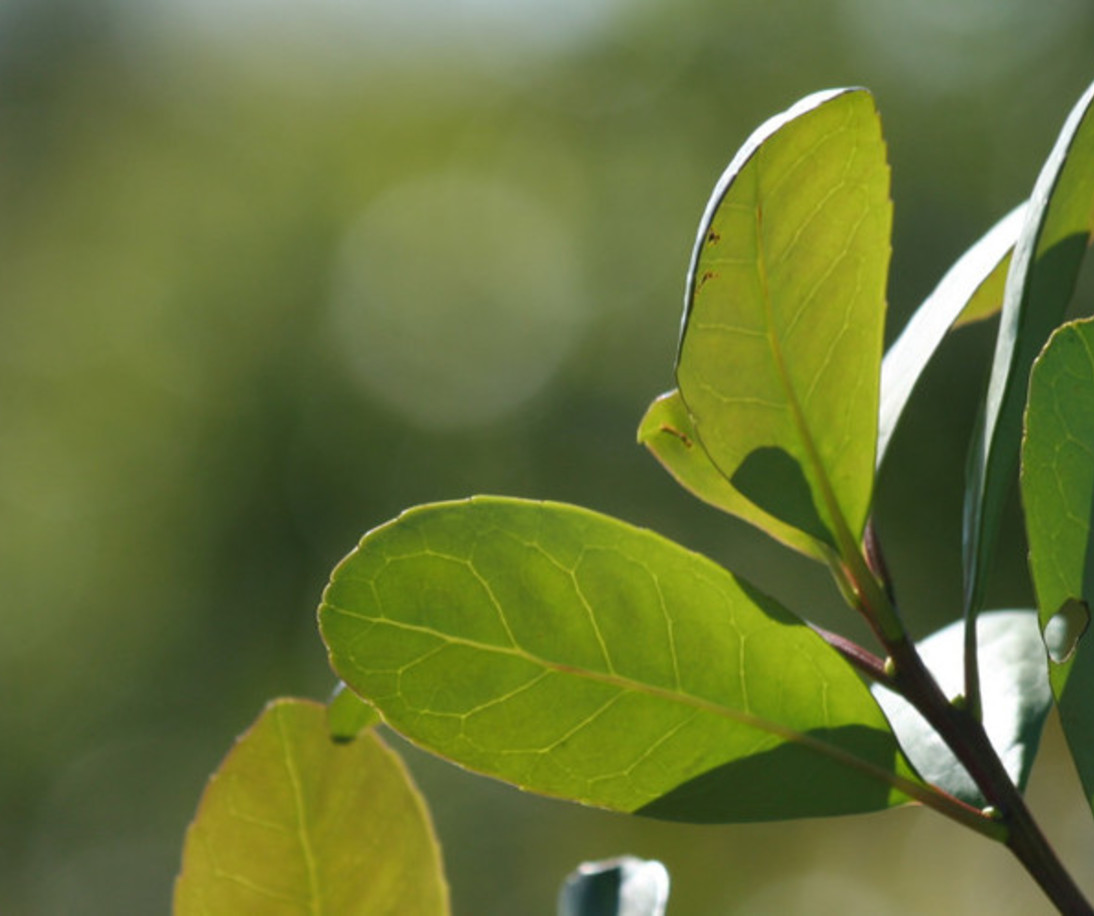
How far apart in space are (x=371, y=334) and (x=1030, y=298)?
7.30 metres

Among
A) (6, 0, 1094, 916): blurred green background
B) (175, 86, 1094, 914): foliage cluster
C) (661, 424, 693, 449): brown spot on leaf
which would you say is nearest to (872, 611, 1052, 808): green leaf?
(175, 86, 1094, 914): foliage cluster

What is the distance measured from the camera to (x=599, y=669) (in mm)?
385

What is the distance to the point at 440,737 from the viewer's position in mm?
377

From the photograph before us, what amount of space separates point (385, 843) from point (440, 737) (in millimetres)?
128

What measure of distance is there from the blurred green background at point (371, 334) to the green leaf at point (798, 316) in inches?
211

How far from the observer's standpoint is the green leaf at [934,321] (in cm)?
42

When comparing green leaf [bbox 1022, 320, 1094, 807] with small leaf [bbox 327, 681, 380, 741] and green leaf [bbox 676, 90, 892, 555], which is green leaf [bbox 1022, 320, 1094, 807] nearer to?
green leaf [bbox 676, 90, 892, 555]

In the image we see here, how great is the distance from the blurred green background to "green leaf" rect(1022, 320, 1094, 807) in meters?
5.38

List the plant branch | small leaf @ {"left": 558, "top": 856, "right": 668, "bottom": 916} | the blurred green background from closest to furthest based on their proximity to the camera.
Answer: the plant branch < small leaf @ {"left": 558, "top": 856, "right": 668, "bottom": 916} < the blurred green background

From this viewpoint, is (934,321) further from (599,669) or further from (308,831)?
(308,831)

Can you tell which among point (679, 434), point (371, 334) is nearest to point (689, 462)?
point (679, 434)

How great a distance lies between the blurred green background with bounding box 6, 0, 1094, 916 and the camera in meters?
6.29

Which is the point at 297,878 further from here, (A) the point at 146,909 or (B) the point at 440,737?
(A) the point at 146,909

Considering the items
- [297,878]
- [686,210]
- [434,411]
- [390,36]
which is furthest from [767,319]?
[390,36]
